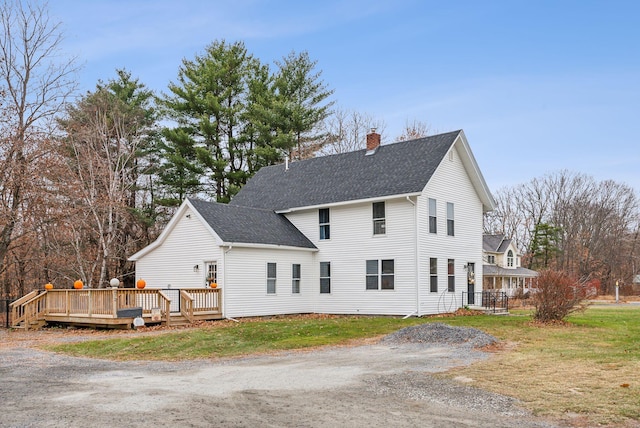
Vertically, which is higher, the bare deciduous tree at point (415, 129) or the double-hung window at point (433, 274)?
the bare deciduous tree at point (415, 129)

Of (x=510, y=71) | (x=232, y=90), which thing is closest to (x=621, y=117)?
(x=510, y=71)

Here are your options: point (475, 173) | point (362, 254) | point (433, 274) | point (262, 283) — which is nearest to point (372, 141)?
point (475, 173)

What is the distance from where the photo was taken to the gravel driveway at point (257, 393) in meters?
6.99

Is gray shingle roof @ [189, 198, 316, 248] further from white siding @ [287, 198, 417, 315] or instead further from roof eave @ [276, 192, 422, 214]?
white siding @ [287, 198, 417, 315]

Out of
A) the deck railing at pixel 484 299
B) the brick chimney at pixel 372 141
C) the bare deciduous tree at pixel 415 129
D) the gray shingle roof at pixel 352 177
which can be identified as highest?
the bare deciduous tree at pixel 415 129

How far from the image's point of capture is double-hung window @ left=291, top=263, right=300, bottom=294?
83.0ft

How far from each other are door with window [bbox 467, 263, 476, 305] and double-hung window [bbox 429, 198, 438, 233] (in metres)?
3.64

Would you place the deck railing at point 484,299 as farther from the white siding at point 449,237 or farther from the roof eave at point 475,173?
the roof eave at point 475,173

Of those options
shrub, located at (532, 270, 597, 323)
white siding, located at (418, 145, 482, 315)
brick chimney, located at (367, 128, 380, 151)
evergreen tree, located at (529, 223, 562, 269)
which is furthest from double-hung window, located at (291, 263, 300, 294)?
evergreen tree, located at (529, 223, 562, 269)

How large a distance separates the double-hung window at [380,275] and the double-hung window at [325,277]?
206cm

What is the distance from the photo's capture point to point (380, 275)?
24.0 metres

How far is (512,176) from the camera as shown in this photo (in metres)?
62.9

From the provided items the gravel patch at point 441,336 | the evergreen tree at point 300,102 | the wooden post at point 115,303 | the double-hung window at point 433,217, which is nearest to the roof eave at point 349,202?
the double-hung window at point 433,217

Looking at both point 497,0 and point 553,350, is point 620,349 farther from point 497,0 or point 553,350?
point 497,0
